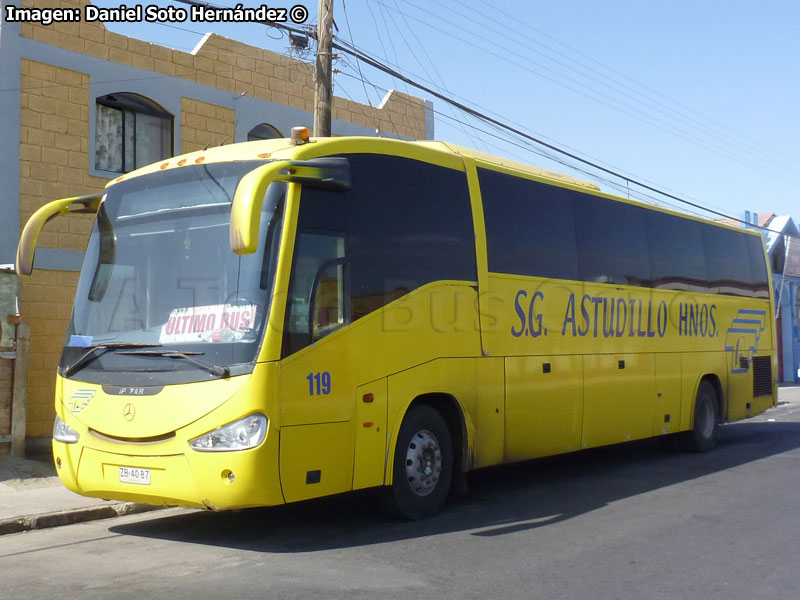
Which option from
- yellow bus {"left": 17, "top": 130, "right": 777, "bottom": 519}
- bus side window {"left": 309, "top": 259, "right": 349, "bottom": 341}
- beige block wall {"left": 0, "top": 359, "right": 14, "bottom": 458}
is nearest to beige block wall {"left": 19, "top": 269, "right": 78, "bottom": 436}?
beige block wall {"left": 0, "top": 359, "right": 14, "bottom": 458}

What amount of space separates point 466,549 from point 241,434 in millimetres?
2002

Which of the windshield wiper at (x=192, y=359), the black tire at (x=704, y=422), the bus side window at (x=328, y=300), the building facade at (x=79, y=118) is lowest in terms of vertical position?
the black tire at (x=704, y=422)

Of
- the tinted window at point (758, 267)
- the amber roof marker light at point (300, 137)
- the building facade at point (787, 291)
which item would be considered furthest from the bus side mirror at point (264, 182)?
the building facade at point (787, 291)

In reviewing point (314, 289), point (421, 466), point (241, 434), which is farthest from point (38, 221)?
point (421, 466)

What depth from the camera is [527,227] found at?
10.2 m

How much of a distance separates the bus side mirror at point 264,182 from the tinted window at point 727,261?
8766 mm

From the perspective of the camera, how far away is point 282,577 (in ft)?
20.3

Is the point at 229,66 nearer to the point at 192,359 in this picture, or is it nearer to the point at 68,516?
the point at 68,516

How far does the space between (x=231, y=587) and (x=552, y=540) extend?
2.85 metres

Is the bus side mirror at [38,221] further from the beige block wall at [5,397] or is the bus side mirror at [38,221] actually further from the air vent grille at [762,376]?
the air vent grille at [762,376]

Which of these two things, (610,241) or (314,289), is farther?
(610,241)

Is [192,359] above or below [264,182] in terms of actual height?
below

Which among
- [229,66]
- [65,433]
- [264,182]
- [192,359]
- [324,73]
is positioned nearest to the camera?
[264,182]

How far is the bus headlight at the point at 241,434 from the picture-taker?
6.81 metres
